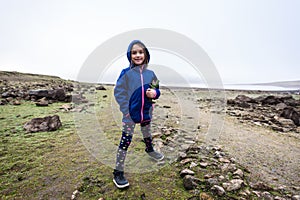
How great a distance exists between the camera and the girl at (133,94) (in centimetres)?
254

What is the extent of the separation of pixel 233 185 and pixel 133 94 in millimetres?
1744

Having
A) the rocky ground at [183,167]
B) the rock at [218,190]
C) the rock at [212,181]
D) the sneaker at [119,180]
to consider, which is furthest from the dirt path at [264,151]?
the sneaker at [119,180]

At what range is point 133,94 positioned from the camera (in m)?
2.59

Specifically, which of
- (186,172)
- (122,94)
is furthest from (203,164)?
(122,94)

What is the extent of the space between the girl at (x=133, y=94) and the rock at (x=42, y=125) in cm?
252

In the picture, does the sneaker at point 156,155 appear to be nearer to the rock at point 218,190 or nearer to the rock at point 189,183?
the rock at point 189,183

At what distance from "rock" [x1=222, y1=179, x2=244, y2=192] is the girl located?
1.33m

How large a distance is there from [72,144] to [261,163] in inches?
137

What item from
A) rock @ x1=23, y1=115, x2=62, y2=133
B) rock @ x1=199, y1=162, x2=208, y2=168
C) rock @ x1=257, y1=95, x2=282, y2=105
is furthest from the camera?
rock @ x1=257, y1=95, x2=282, y2=105

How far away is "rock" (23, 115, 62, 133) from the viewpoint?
13.5 feet

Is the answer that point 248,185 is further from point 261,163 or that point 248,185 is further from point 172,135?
point 172,135

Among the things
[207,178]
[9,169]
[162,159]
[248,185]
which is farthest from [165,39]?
[9,169]

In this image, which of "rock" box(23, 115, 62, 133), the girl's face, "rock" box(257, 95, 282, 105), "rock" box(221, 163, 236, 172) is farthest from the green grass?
"rock" box(257, 95, 282, 105)

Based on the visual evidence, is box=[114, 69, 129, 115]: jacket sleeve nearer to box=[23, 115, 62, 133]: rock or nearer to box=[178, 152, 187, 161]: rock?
box=[178, 152, 187, 161]: rock
